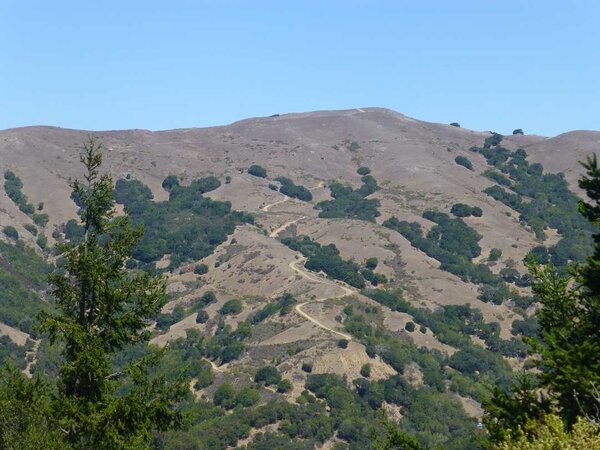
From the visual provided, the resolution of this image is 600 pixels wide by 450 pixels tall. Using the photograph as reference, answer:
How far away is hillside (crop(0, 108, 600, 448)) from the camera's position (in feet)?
359

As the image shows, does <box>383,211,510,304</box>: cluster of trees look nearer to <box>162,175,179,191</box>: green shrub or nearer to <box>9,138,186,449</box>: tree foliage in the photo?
<box>162,175,179,191</box>: green shrub

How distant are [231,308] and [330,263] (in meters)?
18.7

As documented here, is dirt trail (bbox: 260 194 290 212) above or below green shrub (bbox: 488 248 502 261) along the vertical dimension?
above

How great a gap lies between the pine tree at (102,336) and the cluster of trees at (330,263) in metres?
108

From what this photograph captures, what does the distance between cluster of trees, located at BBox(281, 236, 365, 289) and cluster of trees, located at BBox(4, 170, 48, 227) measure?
4248cm

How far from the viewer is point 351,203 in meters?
173

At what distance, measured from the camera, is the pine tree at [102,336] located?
23.1 metres

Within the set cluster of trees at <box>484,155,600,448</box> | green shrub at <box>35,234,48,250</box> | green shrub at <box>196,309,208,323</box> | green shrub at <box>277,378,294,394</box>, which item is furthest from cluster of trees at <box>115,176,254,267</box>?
cluster of trees at <box>484,155,600,448</box>

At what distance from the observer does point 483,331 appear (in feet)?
410

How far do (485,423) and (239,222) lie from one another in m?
133

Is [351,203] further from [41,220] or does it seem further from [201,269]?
[41,220]

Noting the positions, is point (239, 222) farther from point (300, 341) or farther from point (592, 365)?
point (592, 365)

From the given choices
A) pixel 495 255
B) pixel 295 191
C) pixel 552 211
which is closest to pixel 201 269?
pixel 295 191

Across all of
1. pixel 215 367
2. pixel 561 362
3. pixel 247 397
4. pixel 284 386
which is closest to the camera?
pixel 561 362
